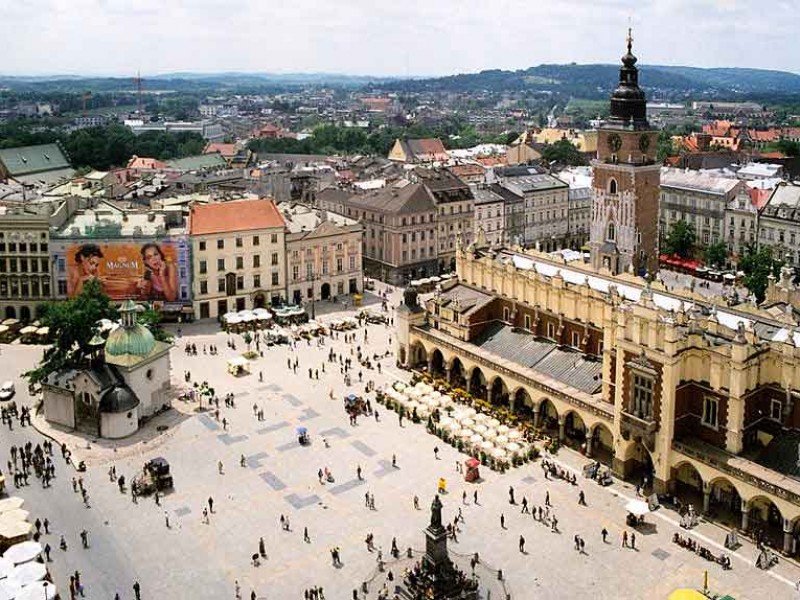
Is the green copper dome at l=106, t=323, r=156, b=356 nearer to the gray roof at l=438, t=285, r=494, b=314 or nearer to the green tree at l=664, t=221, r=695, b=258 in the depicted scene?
the gray roof at l=438, t=285, r=494, b=314

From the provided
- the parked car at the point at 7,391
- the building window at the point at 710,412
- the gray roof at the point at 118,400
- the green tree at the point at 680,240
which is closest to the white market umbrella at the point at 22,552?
the gray roof at the point at 118,400

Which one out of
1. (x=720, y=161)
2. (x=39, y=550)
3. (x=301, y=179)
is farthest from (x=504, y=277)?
(x=720, y=161)

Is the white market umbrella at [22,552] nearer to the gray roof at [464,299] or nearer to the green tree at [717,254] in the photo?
the gray roof at [464,299]

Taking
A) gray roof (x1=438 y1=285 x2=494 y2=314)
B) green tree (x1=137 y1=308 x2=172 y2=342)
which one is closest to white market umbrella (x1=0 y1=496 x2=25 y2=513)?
green tree (x1=137 y1=308 x2=172 y2=342)

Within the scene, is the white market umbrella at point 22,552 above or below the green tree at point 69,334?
below

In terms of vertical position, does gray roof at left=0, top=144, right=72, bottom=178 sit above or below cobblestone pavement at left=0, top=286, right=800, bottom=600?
above
